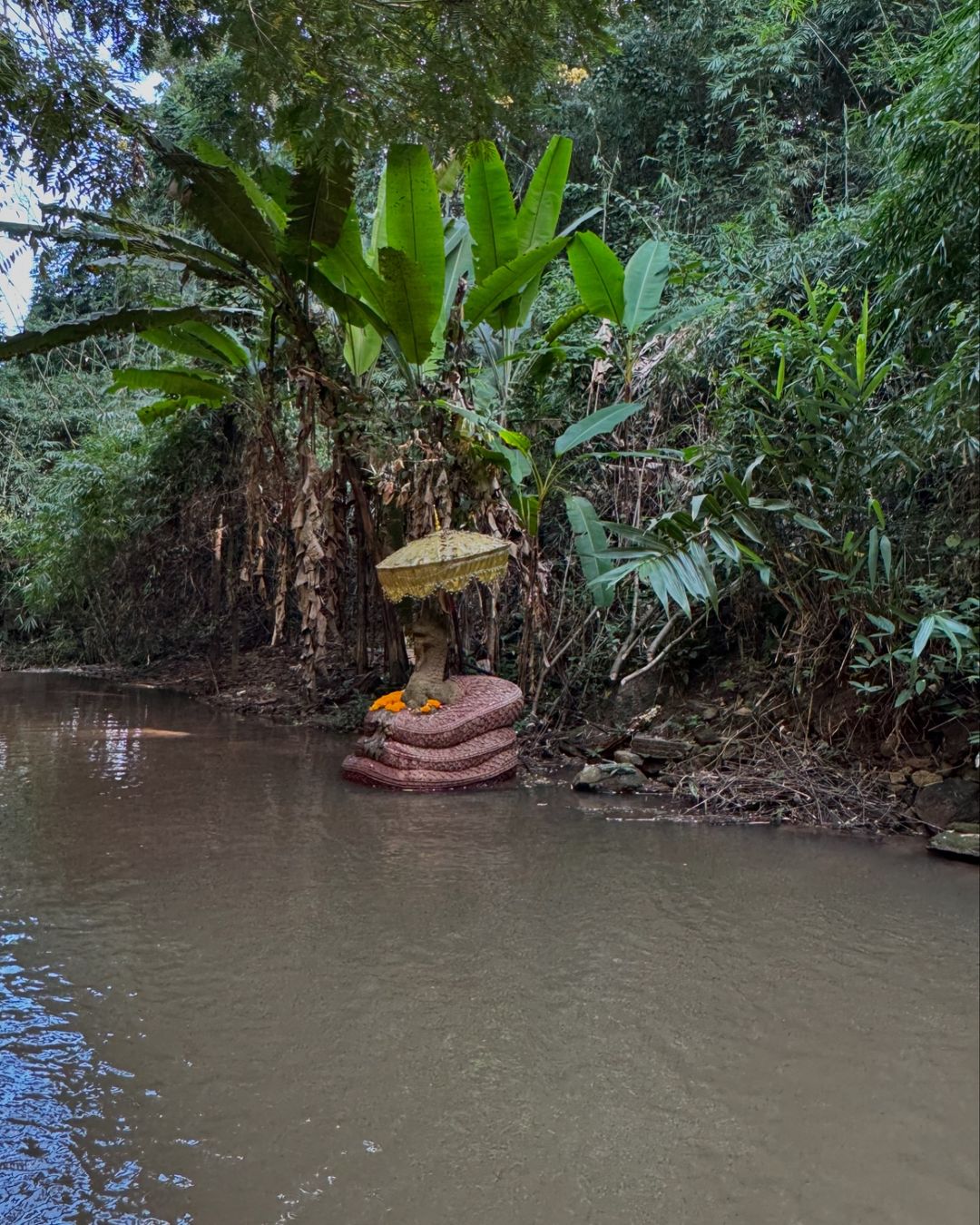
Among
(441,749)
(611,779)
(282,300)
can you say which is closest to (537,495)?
(441,749)

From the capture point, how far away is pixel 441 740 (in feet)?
18.9

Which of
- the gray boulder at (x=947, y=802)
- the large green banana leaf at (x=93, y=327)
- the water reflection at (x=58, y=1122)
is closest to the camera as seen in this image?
the water reflection at (x=58, y=1122)

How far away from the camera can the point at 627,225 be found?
9.45 metres

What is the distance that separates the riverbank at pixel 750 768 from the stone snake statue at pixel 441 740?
1.21 feet

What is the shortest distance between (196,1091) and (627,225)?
913 centimetres

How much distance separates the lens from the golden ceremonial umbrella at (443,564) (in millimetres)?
5742

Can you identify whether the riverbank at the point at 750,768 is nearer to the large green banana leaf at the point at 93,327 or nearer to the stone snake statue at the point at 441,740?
the stone snake statue at the point at 441,740

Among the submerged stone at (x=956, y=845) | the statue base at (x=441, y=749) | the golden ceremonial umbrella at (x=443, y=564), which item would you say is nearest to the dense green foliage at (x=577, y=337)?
the golden ceremonial umbrella at (x=443, y=564)

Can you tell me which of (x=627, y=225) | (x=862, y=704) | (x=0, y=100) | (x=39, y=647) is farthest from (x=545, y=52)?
(x=39, y=647)

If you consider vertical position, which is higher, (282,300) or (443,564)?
(282,300)

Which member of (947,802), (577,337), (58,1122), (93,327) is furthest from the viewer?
(577,337)

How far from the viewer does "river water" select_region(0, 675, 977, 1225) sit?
1.89 metres

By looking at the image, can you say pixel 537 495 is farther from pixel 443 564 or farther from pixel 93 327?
pixel 93 327

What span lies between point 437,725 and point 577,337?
3.89 meters
